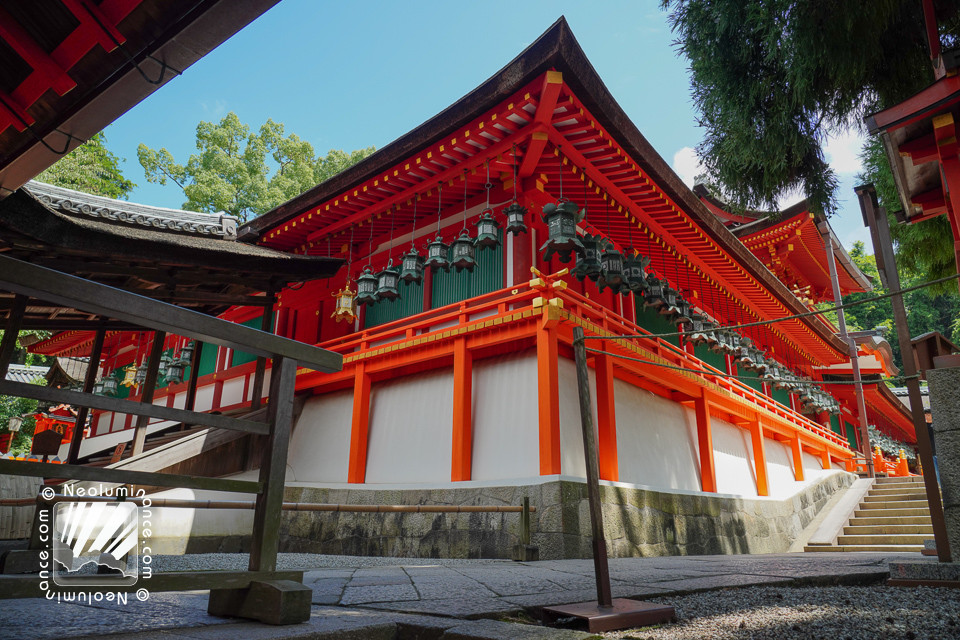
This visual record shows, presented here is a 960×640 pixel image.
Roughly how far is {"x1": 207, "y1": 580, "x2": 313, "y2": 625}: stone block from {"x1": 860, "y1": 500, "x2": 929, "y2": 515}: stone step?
540 inches

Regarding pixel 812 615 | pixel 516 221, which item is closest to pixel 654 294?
pixel 516 221

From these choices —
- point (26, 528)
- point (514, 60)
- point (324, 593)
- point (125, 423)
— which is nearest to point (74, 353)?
point (125, 423)

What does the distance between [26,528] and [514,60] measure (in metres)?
10.2

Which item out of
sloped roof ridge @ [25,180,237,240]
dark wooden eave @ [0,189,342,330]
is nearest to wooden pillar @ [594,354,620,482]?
dark wooden eave @ [0,189,342,330]

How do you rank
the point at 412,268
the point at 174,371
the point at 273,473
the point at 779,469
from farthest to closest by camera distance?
the point at 779,469 < the point at 174,371 < the point at 412,268 < the point at 273,473

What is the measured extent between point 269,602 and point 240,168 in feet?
80.0

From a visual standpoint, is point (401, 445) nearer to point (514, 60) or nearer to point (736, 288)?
point (514, 60)

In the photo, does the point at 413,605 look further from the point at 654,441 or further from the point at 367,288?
the point at 654,441

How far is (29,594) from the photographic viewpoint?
75.2 inches

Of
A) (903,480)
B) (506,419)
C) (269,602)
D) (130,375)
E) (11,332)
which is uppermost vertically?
(130,375)

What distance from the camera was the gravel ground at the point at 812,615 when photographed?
2674mm

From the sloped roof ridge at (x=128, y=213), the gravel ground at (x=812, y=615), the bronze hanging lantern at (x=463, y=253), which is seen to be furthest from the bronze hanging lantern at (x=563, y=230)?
the sloped roof ridge at (x=128, y=213)

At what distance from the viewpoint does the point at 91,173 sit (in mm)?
20422

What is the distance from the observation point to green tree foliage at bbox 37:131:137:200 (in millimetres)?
18891
